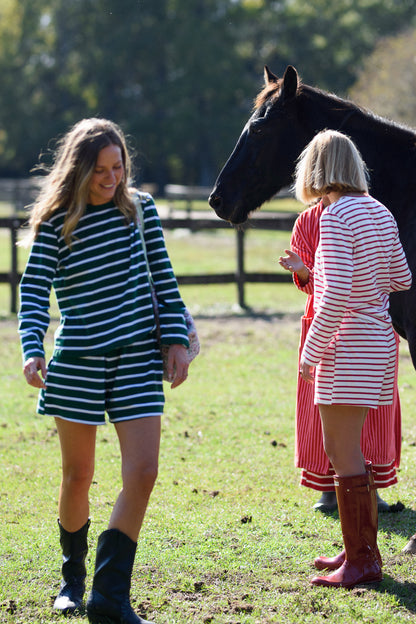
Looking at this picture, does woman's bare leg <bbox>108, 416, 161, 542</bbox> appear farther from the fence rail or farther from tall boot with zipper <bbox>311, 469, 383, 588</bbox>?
the fence rail

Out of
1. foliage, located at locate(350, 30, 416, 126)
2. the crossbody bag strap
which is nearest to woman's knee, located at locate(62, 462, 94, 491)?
the crossbody bag strap

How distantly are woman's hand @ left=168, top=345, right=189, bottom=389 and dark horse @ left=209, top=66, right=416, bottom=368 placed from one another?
51.0 inches

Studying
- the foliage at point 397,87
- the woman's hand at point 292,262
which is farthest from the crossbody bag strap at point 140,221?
the foliage at point 397,87

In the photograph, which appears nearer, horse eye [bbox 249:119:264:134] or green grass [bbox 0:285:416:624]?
green grass [bbox 0:285:416:624]

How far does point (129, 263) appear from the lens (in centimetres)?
301

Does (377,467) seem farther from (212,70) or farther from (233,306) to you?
(212,70)

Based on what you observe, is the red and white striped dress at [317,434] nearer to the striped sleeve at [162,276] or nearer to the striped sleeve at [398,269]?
the striped sleeve at [398,269]

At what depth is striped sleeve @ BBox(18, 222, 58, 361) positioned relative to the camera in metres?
2.99

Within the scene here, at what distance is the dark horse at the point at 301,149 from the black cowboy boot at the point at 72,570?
1.75 meters

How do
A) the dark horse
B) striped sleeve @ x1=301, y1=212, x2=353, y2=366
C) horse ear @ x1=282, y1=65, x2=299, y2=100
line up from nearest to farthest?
striped sleeve @ x1=301, y1=212, x2=353, y2=366 → the dark horse → horse ear @ x1=282, y1=65, x2=299, y2=100

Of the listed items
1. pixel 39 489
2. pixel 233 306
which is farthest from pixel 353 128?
pixel 233 306

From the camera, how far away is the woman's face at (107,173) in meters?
2.95

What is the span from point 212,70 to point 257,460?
44722 mm

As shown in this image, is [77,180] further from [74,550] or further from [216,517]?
[216,517]
